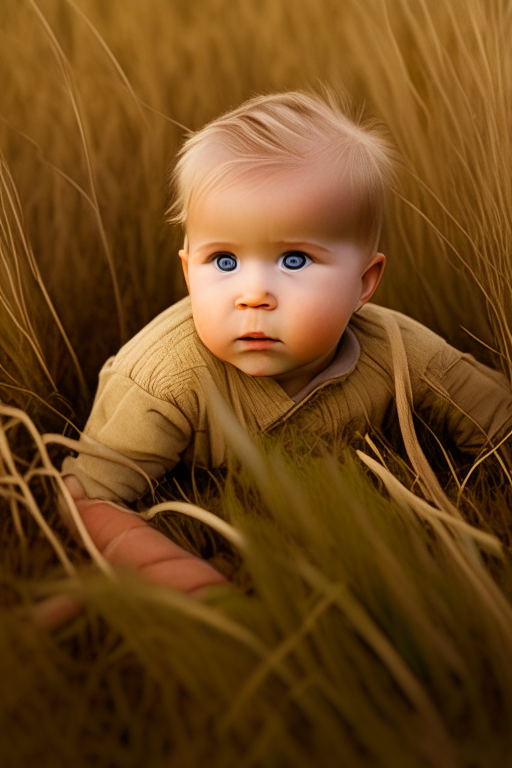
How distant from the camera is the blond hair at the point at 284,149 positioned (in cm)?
93

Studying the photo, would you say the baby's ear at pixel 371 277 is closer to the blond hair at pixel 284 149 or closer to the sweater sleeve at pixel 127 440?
the blond hair at pixel 284 149

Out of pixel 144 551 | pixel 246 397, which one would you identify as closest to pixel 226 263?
pixel 246 397

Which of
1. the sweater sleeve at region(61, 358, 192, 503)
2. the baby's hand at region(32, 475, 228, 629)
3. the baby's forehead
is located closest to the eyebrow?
the baby's forehead

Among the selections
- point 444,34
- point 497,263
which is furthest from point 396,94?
point 497,263

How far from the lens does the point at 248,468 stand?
80 centimetres

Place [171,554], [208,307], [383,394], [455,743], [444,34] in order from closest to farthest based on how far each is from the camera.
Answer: [455,743], [171,554], [208,307], [383,394], [444,34]

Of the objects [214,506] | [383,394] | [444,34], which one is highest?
[444,34]

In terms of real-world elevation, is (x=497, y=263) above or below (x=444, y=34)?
below

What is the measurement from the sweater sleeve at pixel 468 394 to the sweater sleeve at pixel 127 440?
42 cm

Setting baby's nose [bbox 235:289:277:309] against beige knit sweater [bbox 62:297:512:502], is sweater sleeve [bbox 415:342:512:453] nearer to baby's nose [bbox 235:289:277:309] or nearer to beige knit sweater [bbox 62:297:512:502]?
beige knit sweater [bbox 62:297:512:502]

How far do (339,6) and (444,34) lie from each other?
213mm

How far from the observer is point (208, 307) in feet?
3.18

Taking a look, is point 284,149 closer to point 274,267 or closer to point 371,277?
point 274,267

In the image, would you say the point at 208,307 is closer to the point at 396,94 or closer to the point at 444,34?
the point at 396,94
